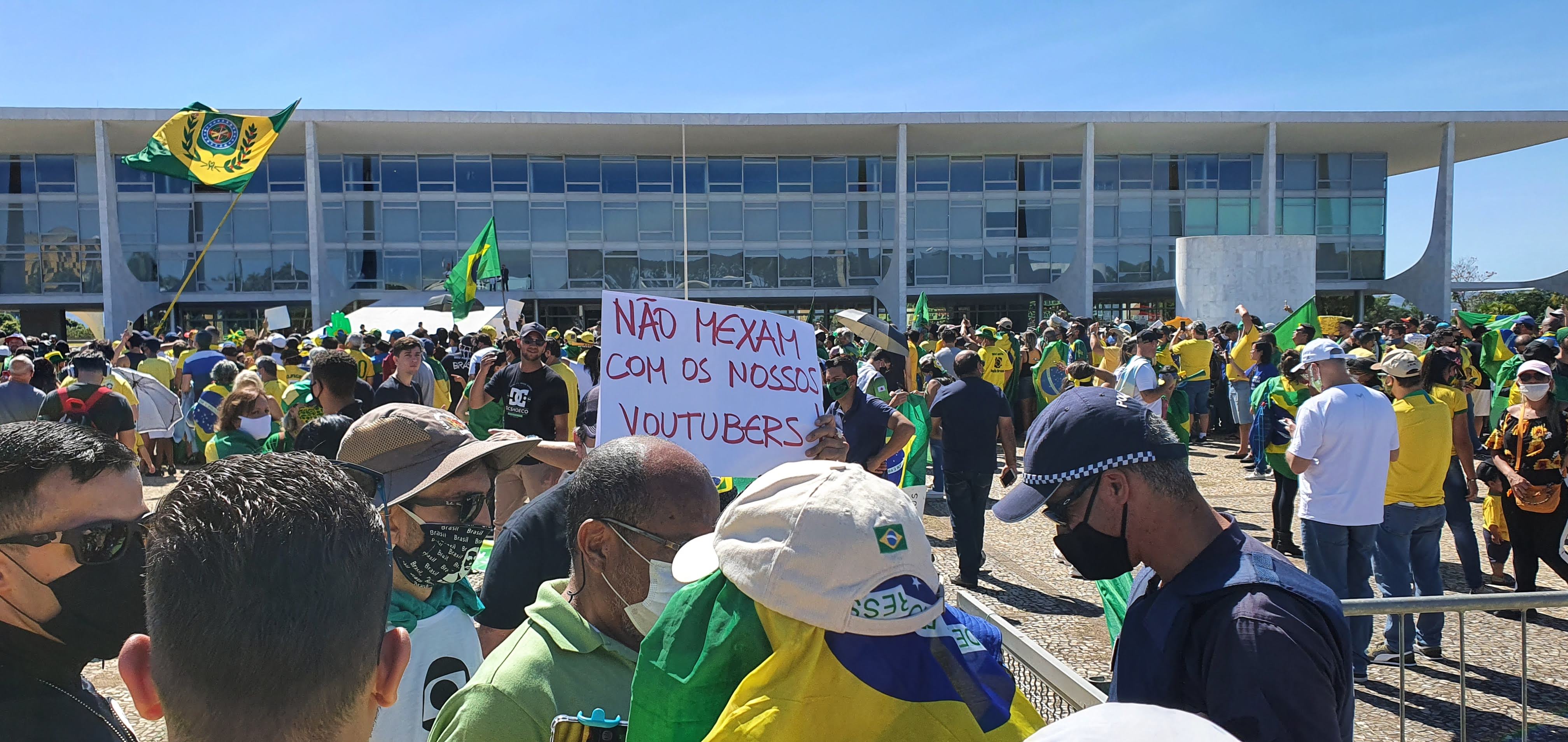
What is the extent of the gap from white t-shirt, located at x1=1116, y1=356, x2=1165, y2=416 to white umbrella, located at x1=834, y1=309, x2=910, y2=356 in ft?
9.40

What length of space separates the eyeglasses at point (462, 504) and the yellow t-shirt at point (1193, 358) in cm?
1347

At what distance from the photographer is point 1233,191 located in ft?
126

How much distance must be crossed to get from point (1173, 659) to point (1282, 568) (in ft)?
0.99

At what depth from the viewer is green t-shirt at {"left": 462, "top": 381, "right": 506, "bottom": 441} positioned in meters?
8.34

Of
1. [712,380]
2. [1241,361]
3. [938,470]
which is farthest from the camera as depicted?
[1241,361]

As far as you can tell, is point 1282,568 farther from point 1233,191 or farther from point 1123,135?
point 1233,191

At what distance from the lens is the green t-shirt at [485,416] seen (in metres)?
8.34

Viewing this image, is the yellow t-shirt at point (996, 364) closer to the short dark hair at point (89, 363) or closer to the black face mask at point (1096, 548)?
the short dark hair at point (89, 363)

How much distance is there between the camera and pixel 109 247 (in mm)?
34281

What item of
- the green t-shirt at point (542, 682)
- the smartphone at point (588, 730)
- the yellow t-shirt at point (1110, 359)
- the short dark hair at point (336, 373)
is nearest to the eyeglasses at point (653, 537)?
the green t-shirt at point (542, 682)

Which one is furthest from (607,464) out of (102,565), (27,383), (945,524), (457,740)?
(27,383)

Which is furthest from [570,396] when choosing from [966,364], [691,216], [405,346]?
[691,216]

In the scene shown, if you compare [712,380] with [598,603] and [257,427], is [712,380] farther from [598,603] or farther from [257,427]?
[257,427]

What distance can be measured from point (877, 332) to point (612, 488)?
33.3 feet
